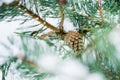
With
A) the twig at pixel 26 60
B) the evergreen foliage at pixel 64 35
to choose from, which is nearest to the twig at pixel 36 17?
the evergreen foliage at pixel 64 35

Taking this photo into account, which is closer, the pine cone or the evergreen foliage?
the evergreen foliage

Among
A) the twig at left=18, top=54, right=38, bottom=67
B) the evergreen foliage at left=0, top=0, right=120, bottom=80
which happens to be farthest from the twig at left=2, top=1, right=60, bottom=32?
the twig at left=18, top=54, right=38, bottom=67

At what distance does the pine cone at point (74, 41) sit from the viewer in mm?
647

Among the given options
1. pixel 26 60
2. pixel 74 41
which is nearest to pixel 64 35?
pixel 74 41

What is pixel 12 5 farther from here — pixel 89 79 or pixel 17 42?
pixel 89 79

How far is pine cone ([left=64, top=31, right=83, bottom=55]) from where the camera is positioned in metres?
0.65

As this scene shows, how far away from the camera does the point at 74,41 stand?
66 centimetres

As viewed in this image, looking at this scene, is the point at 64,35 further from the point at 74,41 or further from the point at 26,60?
the point at 26,60

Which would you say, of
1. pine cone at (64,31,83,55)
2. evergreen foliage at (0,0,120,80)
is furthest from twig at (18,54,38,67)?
pine cone at (64,31,83,55)

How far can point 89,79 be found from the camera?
21.1 inches

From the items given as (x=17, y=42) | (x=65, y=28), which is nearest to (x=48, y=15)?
(x=65, y=28)

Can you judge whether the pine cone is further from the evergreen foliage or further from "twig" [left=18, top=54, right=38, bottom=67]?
"twig" [left=18, top=54, right=38, bottom=67]

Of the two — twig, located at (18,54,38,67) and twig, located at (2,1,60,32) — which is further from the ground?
twig, located at (2,1,60,32)

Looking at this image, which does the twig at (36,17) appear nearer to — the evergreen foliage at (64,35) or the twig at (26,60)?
the evergreen foliage at (64,35)
